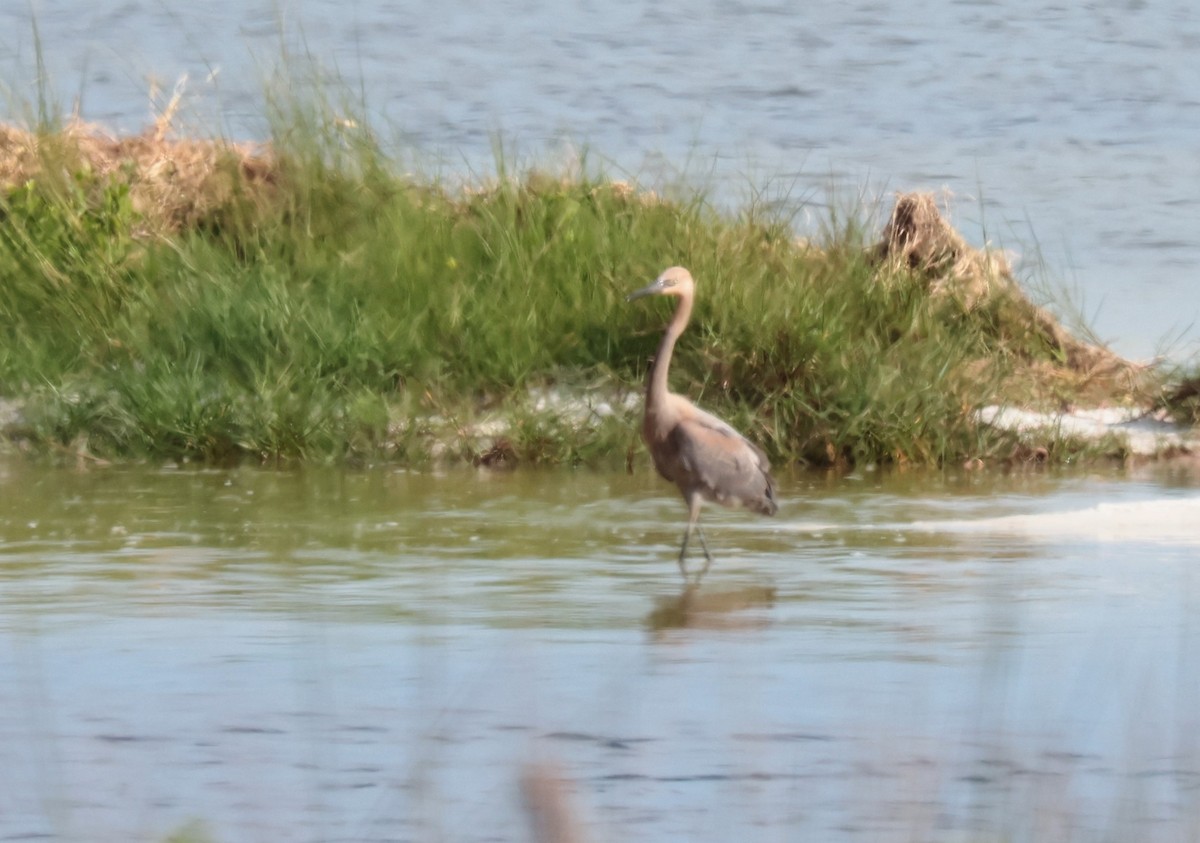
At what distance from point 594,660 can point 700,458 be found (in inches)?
87.3

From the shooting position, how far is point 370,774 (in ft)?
18.5

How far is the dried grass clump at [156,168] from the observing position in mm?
12992

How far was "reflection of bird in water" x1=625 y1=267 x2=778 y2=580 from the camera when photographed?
9.00 m

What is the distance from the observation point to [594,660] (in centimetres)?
692

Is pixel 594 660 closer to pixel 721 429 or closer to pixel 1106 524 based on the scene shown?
pixel 721 429

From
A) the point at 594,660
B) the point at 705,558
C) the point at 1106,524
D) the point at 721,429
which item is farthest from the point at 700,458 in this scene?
the point at 594,660

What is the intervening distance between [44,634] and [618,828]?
264cm

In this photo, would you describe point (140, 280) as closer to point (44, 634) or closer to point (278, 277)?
point (278, 277)

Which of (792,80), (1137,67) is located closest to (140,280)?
(792,80)

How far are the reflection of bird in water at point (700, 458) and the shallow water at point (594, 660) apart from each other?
21 cm

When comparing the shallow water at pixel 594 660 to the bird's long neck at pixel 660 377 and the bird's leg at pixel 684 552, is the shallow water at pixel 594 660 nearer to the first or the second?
the bird's leg at pixel 684 552

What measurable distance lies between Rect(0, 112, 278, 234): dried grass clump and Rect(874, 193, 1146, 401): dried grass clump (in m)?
3.37

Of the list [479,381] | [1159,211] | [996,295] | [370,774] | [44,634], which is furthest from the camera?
[1159,211]

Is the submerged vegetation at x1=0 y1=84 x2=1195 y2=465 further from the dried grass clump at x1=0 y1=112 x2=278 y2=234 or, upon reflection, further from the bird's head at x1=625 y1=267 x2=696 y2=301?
the bird's head at x1=625 y1=267 x2=696 y2=301
